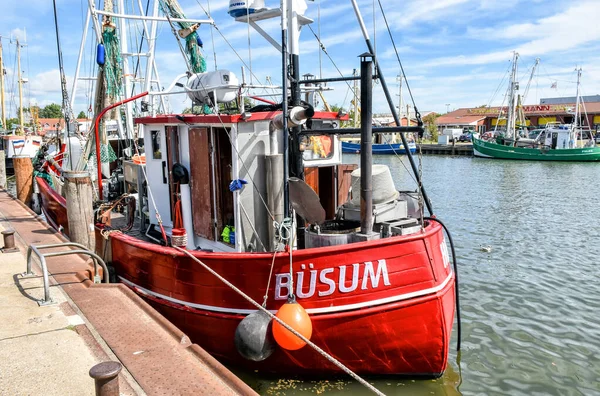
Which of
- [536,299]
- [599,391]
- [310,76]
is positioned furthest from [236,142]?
[536,299]

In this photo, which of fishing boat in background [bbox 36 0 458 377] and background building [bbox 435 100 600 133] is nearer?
fishing boat in background [bbox 36 0 458 377]

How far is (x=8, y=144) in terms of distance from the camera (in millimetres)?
33688

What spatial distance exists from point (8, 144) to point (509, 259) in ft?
111

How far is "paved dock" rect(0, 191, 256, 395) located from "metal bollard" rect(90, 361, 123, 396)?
504mm

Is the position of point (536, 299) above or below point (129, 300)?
below

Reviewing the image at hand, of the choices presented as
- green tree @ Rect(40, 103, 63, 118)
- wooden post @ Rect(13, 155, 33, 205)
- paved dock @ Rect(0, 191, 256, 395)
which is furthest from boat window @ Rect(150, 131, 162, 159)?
green tree @ Rect(40, 103, 63, 118)

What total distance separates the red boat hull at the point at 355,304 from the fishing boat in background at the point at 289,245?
0.01m

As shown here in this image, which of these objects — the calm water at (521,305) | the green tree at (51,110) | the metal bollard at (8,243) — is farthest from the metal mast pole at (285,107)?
the green tree at (51,110)

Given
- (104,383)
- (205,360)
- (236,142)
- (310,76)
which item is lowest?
(205,360)

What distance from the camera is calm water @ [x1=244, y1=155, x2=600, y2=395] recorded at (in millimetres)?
6289

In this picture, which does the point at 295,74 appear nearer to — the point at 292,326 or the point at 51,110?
the point at 292,326

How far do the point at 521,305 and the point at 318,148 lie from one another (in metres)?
5.05

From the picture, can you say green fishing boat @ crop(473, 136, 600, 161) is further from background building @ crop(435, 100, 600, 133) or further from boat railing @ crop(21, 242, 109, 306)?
boat railing @ crop(21, 242, 109, 306)

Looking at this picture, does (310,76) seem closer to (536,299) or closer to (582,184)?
(536,299)
